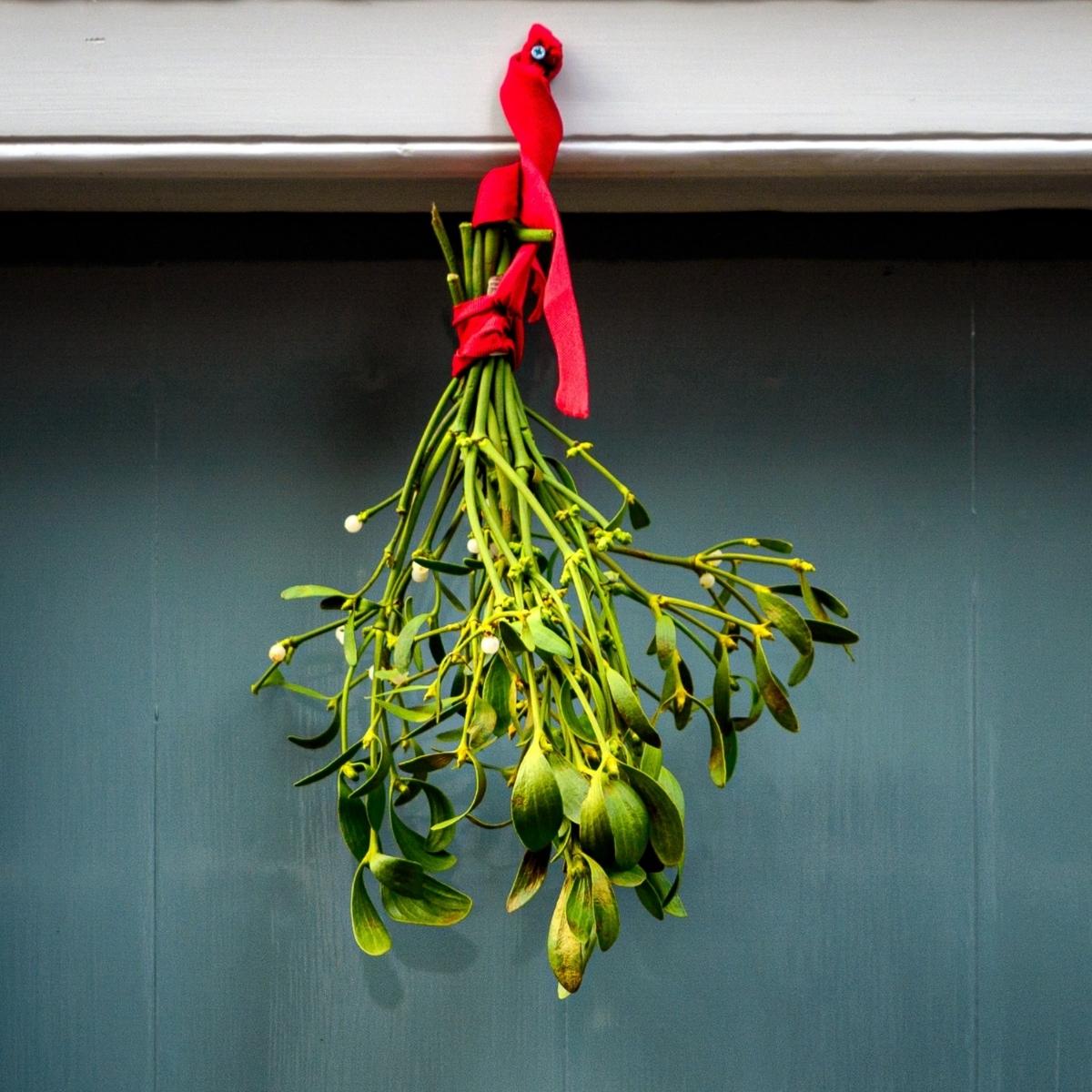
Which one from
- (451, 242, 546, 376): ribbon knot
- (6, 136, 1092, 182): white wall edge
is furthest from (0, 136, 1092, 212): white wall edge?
(451, 242, 546, 376): ribbon knot

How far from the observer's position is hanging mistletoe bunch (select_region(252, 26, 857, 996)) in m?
0.63

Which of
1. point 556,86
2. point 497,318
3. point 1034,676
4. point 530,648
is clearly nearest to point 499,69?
point 556,86

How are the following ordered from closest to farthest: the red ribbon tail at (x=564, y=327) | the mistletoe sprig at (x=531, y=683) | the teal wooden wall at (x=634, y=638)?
1. the mistletoe sprig at (x=531, y=683)
2. the red ribbon tail at (x=564, y=327)
3. the teal wooden wall at (x=634, y=638)

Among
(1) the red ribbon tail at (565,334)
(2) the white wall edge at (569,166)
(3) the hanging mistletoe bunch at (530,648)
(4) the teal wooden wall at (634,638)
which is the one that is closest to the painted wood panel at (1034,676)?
(4) the teal wooden wall at (634,638)

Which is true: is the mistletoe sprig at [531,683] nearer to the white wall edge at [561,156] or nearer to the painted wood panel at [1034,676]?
the white wall edge at [561,156]

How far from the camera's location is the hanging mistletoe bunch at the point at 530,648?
63cm

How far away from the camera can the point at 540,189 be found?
0.78 meters

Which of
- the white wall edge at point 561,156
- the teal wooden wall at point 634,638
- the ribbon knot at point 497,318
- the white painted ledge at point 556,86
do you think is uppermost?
the white painted ledge at point 556,86

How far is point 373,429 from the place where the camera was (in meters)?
1.02

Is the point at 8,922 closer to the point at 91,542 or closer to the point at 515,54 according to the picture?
the point at 91,542

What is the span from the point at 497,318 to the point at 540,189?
0.34 feet

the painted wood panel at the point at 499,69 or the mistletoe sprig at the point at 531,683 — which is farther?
the painted wood panel at the point at 499,69

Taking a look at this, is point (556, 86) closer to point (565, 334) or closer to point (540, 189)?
point (540, 189)

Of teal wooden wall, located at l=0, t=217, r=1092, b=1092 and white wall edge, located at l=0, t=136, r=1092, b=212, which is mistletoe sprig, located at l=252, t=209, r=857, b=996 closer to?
white wall edge, located at l=0, t=136, r=1092, b=212
